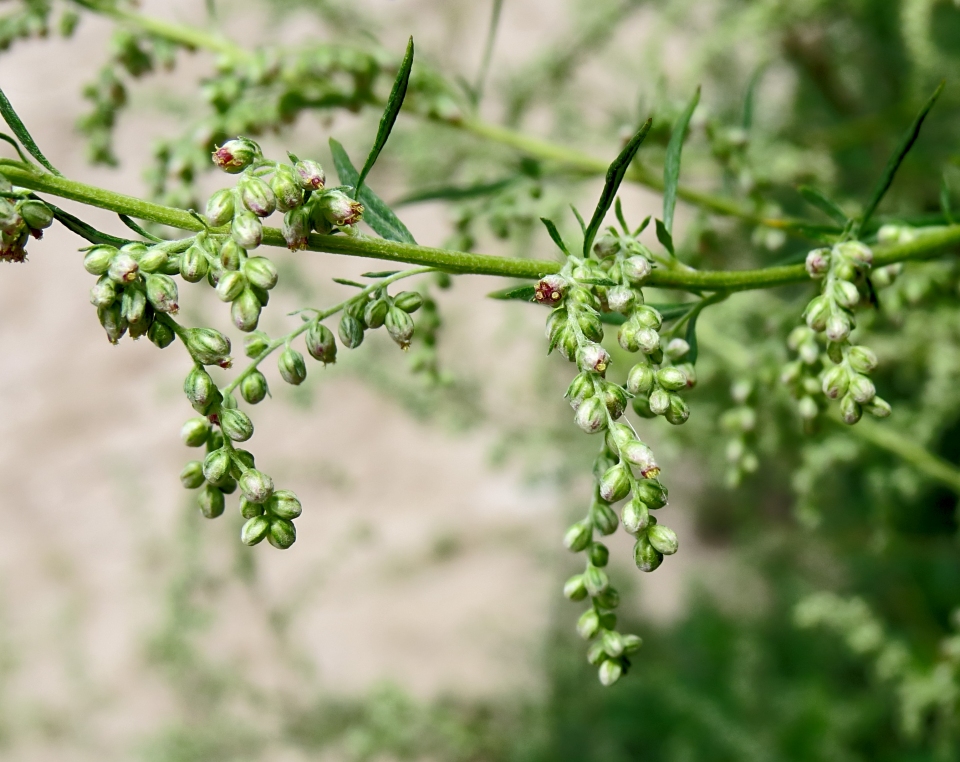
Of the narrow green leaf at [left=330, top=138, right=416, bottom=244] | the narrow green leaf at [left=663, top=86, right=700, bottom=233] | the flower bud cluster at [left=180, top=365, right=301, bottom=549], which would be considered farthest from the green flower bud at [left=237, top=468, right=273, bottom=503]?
the narrow green leaf at [left=663, top=86, right=700, bottom=233]

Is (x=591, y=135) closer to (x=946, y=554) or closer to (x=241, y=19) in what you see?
(x=946, y=554)

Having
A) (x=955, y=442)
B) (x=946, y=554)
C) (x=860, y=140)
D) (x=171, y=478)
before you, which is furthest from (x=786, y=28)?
(x=171, y=478)

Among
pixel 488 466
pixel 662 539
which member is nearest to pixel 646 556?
pixel 662 539

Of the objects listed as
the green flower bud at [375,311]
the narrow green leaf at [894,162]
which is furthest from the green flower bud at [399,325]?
the narrow green leaf at [894,162]

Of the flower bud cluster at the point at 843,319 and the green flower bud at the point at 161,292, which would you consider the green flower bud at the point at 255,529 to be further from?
the flower bud cluster at the point at 843,319

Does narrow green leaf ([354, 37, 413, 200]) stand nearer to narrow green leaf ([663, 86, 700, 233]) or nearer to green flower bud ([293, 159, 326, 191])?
green flower bud ([293, 159, 326, 191])
